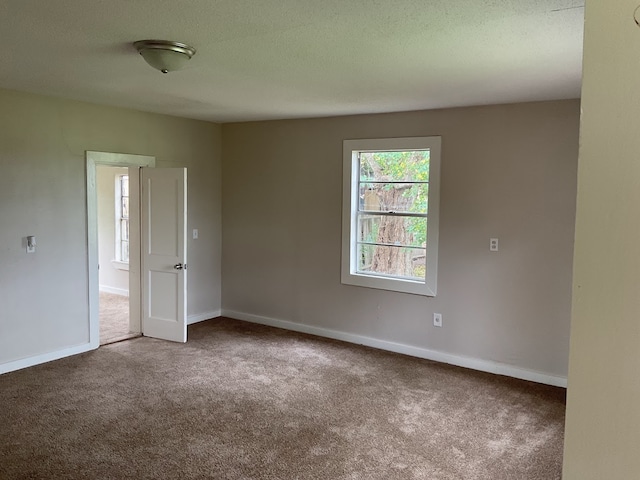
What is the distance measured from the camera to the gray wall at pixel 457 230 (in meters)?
4.23

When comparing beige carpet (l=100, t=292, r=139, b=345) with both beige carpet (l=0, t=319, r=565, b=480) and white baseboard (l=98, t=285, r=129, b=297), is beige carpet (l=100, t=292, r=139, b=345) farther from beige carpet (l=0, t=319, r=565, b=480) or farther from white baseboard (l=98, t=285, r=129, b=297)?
beige carpet (l=0, t=319, r=565, b=480)

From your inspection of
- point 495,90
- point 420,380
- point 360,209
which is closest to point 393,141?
point 360,209

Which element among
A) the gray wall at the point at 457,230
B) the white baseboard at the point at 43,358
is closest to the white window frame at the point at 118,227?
the gray wall at the point at 457,230

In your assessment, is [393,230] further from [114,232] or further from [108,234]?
[108,234]

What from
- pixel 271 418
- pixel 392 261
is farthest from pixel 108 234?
pixel 271 418

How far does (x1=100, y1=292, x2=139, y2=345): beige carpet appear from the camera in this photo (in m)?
5.52

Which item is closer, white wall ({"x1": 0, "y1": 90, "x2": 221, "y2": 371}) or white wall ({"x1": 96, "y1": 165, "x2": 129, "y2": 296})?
white wall ({"x1": 0, "y1": 90, "x2": 221, "y2": 371})

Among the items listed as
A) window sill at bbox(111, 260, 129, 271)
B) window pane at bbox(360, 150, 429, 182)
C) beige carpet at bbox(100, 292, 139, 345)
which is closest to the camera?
window pane at bbox(360, 150, 429, 182)

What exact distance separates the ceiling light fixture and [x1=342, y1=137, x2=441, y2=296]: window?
2.59 metres

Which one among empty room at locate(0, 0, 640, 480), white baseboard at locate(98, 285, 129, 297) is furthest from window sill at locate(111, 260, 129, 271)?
empty room at locate(0, 0, 640, 480)

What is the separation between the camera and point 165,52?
274cm

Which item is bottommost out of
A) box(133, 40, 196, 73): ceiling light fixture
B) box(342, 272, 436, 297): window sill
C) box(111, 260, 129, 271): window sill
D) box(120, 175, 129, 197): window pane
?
box(111, 260, 129, 271): window sill

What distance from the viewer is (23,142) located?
4.39 metres

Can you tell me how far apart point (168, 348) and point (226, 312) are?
1373 mm
